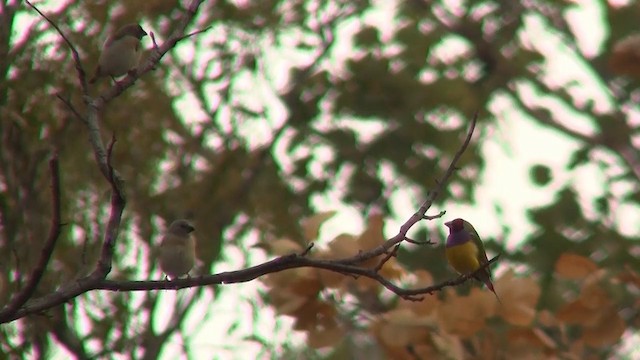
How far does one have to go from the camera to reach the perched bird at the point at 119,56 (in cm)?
454

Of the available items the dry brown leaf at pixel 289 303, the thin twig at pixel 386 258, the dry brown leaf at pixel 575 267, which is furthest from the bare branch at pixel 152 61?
the dry brown leaf at pixel 575 267

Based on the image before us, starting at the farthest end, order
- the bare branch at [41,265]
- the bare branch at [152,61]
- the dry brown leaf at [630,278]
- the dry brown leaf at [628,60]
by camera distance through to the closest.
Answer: the dry brown leaf at [630,278], the dry brown leaf at [628,60], the bare branch at [152,61], the bare branch at [41,265]

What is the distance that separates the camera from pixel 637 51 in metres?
3.46

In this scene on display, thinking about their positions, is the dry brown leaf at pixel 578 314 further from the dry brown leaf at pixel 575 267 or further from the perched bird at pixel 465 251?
the perched bird at pixel 465 251

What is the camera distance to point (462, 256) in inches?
154

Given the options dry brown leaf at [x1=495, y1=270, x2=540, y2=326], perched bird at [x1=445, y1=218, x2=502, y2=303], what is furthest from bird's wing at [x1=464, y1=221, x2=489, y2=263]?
dry brown leaf at [x1=495, y1=270, x2=540, y2=326]

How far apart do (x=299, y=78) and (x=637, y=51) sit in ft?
13.3

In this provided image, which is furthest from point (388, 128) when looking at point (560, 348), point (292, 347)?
point (560, 348)

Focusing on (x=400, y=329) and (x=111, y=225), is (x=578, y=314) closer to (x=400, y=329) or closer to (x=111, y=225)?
(x=400, y=329)

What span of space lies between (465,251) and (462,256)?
0.03 metres

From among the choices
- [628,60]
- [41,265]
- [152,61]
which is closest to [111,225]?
[41,265]

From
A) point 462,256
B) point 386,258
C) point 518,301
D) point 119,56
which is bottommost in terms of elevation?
point 386,258

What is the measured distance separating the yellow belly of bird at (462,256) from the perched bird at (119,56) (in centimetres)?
147

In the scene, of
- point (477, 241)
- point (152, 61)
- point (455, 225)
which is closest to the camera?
point (152, 61)
